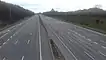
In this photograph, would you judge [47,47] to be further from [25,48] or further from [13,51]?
[13,51]

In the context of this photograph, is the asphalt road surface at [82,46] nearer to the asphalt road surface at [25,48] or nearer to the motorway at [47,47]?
the motorway at [47,47]

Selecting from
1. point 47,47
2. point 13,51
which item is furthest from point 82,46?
point 13,51

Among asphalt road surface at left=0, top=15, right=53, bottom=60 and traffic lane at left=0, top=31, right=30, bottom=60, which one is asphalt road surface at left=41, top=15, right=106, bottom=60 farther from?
traffic lane at left=0, top=31, right=30, bottom=60

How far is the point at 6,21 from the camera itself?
76688 mm

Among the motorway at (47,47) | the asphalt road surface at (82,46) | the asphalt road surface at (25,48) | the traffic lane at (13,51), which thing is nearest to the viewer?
the traffic lane at (13,51)

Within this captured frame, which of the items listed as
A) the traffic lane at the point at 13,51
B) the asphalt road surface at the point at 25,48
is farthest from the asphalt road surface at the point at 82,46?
the traffic lane at the point at 13,51

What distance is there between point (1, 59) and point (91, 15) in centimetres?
6186

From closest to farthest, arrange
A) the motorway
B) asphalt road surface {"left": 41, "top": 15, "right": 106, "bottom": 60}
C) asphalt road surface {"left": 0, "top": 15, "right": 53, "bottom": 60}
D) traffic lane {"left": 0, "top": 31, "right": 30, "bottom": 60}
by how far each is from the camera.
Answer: traffic lane {"left": 0, "top": 31, "right": 30, "bottom": 60} → asphalt road surface {"left": 0, "top": 15, "right": 53, "bottom": 60} → the motorway → asphalt road surface {"left": 41, "top": 15, "right": 106, "bottom": 60}

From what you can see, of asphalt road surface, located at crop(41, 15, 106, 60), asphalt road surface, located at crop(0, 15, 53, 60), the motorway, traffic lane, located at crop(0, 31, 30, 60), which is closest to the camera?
traffic lane, located at crop(0, 31, 30, 60)

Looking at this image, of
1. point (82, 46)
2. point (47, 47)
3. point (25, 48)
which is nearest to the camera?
point (25, 48)

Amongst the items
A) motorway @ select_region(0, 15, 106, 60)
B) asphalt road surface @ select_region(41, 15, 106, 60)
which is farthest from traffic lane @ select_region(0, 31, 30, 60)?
asphalt road surface @ select_region(41, 15, 106, 60)

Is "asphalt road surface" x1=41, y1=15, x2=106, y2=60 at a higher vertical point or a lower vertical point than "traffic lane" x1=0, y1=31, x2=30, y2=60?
lower

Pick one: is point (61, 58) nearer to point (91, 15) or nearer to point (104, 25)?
point (104, 25)

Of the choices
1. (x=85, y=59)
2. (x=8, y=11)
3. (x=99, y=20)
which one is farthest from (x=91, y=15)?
(x=85, y=59)
